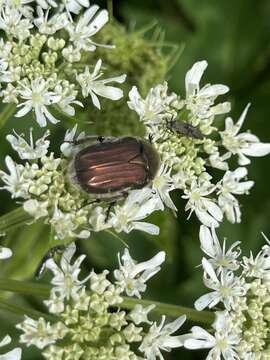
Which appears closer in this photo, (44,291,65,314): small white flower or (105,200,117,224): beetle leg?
(44,291,65,314): small white flower

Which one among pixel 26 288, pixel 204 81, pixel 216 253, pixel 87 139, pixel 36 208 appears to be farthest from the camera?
pixel 204 81

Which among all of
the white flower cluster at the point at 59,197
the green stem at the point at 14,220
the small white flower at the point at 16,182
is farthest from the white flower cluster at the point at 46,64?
the green stem at the point at 14,220

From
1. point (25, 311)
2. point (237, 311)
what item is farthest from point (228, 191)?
point (25, 311)

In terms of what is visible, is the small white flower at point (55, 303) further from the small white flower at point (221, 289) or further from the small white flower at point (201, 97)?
the small white flower at point (201, 97)

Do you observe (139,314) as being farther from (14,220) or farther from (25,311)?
(14,220)

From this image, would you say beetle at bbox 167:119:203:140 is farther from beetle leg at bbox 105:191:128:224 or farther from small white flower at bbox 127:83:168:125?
beetle leg at bbox 105:191:128:224

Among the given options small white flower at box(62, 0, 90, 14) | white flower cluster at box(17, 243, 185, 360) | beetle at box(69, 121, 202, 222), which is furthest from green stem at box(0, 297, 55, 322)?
small white flower at box(62, 0, 90, 14)

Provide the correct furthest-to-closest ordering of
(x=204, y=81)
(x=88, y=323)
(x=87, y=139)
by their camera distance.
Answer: (x=204, y=81) < (x=87, y=139) < (x=88, y=323)
